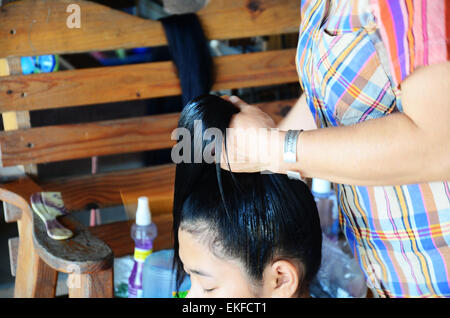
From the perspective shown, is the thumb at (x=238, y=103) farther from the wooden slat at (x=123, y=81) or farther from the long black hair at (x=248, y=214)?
the wooden slat at (x=123, y=81)

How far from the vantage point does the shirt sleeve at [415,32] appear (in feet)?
2.52

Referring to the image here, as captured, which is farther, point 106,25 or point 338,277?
point 338,277

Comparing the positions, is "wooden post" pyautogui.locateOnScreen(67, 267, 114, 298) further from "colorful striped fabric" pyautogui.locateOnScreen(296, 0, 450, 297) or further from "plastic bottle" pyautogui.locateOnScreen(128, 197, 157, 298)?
"colorful striped fabric" pyautogui.locateOnScreen(296, 0, 450, 297)

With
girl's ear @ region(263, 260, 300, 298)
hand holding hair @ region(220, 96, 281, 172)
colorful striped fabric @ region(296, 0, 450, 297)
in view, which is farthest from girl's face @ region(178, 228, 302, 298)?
hand holding hair @ region(220, 96, 281, 172)

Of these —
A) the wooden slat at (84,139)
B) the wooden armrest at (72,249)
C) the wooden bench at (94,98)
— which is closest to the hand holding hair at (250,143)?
the wooden armrest at (72,249)

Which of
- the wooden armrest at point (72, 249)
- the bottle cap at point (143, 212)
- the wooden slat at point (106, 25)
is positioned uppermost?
the wooden slat at point (106, 25)

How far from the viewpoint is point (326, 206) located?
1.92m

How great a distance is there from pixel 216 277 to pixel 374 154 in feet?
1.68

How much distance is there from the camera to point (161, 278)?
1.66 m

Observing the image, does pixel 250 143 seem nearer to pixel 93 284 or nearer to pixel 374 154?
pixel 374 154

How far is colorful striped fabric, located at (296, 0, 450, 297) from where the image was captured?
0.79m

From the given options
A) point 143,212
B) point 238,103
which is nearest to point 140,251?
point 143,212

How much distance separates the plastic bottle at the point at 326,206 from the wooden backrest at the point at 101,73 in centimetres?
47
